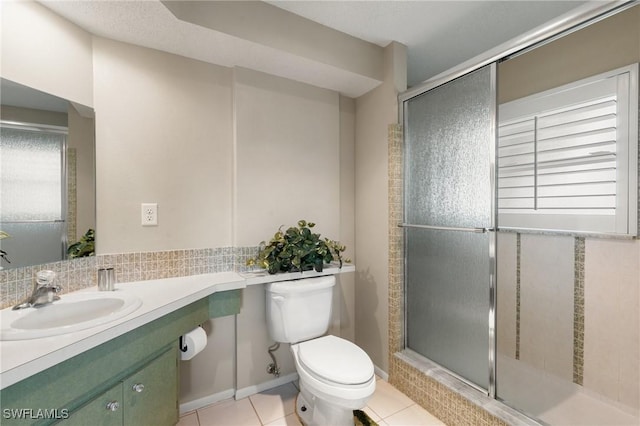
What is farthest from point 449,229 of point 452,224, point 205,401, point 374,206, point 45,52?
point 45,52

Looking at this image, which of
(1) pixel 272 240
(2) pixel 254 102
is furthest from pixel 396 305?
(2) pixel 254 102

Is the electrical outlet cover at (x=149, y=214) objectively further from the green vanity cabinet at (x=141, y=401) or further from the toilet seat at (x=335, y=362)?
the toilet seat at (x=335, y=362)

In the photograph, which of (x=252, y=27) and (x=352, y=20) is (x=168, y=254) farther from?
(x=352, y=20)

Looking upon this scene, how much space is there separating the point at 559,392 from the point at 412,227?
1258 millimetres

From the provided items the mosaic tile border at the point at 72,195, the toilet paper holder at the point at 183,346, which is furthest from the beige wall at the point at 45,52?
the toilet paper holder at the point at 183,346

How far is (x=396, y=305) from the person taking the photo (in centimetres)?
192

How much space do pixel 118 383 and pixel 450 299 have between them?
1.63 meters

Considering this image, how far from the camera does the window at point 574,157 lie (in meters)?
1.50

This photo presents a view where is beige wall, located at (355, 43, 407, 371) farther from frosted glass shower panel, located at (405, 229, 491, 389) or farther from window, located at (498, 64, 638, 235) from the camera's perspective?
window, located at (498, 64, 638, 235)

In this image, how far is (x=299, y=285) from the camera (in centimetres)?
171

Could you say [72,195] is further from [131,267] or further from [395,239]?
[395,239]

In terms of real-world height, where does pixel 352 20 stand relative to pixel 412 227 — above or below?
above

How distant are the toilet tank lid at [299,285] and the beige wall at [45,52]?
137 centimetres

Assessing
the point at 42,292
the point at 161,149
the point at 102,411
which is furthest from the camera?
the point at 161,149
